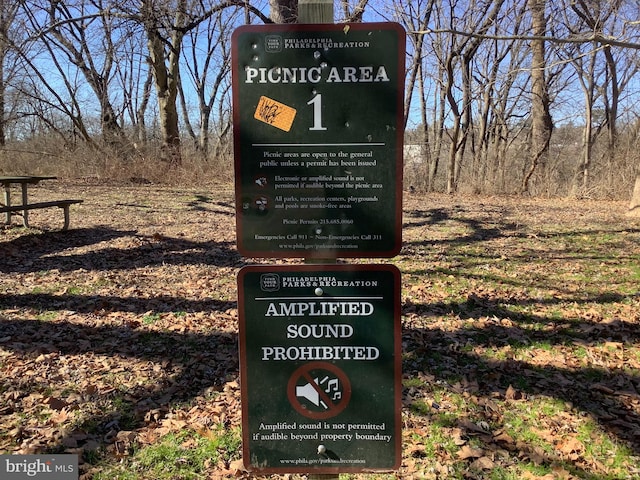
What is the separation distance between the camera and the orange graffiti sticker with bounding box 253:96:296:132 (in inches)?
64.2

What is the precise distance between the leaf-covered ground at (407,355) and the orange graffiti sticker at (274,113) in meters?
2.20

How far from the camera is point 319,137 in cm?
164

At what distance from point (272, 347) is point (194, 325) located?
3473 mm

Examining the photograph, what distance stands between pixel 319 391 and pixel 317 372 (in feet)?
0.24

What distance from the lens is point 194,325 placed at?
4.99m

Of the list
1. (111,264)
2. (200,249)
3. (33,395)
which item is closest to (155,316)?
(33,395)

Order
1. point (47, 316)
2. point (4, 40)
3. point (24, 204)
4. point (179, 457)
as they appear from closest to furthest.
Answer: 1. point (179, 457)
2. point (47, 316)
3. point (24, 204)
4. point (4, 40)

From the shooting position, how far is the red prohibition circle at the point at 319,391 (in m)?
1.75

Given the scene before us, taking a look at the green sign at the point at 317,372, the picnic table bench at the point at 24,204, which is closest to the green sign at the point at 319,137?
the green sign at the point at 317,372

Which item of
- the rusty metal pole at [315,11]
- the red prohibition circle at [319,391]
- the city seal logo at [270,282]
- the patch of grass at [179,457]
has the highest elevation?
the rusty metal pole at [315,11]

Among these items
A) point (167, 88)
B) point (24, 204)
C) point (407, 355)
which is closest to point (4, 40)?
point (167, 88)

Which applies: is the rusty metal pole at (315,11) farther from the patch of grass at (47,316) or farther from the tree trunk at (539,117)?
the tree trunk at (539,117)

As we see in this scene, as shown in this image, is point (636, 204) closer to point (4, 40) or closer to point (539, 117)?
point (539, 117)

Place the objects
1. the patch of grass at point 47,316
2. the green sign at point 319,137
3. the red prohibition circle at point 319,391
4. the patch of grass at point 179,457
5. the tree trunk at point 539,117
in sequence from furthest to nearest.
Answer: the tree trunk at point 539,117
the patch of grass at point 47,316
the patch of grass at point 179,457
the red prohibition circle at point 319,391
the green sign at point 319,137
